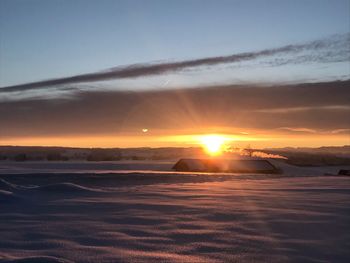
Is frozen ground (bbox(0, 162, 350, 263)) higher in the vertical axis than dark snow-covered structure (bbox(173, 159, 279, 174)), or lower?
lower

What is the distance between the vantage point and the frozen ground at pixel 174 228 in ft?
18.4

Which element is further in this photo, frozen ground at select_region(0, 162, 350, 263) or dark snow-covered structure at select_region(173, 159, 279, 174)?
dark snow-covered structure at select_region(173, 159, 279, 174)

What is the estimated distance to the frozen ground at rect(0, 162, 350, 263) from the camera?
5.61 meters

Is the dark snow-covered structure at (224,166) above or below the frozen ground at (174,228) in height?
above

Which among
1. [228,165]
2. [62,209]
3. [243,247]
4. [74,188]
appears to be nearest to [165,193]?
[74,188]

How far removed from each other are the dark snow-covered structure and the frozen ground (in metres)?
19.4

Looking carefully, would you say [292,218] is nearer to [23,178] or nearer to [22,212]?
[22,212]

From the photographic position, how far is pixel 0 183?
13.5 m

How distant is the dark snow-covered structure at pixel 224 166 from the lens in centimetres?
3119

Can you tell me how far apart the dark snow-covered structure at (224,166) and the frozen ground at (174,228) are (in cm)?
1945

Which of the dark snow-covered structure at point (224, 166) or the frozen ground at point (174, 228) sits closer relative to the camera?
the frozen ground at point (174, 228)

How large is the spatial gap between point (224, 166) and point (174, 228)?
25840mm

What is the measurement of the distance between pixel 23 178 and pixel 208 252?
14.3m

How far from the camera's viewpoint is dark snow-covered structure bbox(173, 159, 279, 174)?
31.2 m
